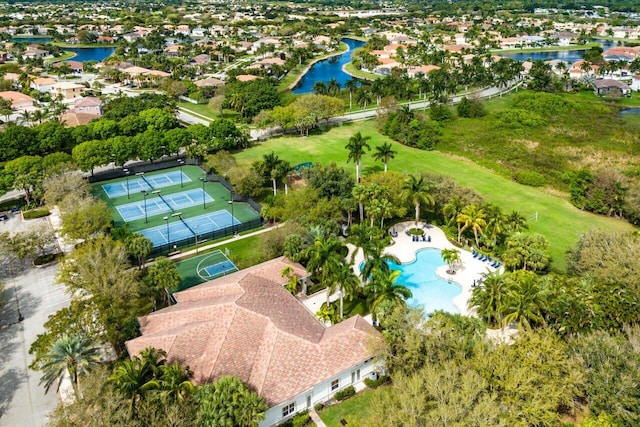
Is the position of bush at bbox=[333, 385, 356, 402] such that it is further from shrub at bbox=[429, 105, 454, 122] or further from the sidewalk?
shrub at bbox=[429, 105, 454, 122]

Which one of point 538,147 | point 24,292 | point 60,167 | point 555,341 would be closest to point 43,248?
point 24,292

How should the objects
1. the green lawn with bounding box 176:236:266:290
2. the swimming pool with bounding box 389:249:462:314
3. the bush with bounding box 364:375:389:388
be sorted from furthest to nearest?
the green lawn with bounding box 176:236:266:290
the swimming pool with bounding box 389:249:462:314
the bush with bounding box 364:375:389:388

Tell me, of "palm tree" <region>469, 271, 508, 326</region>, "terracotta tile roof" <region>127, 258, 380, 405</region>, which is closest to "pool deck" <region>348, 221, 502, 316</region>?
"palm tree" <region>469, 271, 508, 326</region>

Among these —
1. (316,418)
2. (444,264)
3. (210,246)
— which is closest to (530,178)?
(444,264)

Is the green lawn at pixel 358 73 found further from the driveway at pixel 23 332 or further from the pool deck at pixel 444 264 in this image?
the driveway at pixel 23 332

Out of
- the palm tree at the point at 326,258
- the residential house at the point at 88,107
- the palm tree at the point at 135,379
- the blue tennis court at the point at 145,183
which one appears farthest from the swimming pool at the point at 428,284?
the residential house at the point at 88,107

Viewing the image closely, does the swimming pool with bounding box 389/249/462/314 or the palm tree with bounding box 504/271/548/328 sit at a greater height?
the palm tree with bounding box 504/271/548/328

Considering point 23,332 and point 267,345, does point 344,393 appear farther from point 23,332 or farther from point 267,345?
point 23,332

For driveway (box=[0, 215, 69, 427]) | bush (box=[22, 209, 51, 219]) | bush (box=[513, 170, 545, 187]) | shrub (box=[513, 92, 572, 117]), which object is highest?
driveway (box=[0, 215, 69, 427])
